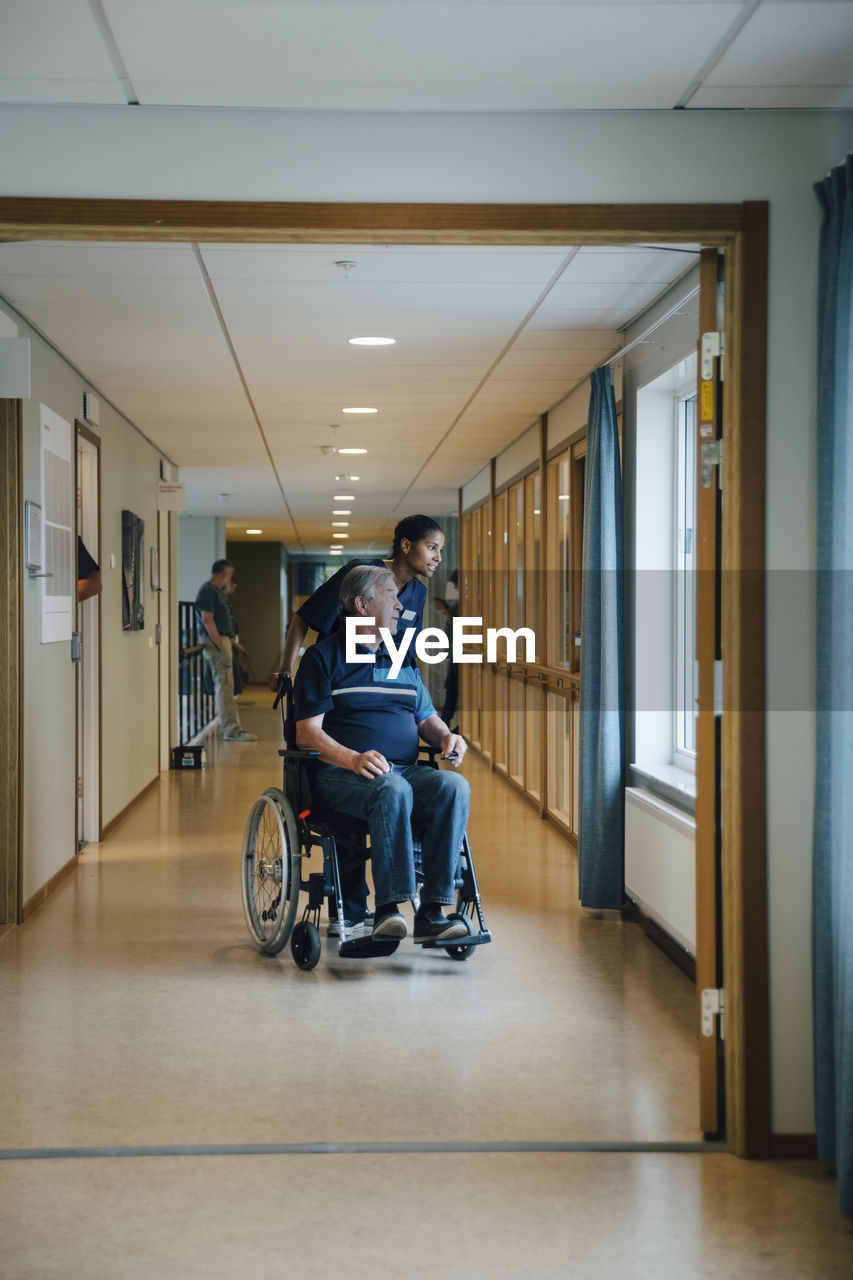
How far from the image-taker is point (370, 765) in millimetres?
4430

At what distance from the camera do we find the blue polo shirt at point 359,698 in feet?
15.3

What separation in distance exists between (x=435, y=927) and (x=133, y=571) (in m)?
4.57

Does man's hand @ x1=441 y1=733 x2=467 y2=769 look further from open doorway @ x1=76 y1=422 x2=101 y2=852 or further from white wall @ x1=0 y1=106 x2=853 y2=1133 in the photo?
open doorway @ x1=76 y1=422 x2=101 y2=852

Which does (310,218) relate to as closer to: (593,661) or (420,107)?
(420,107)

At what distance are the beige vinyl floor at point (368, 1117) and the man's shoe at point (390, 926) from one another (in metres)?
0.22

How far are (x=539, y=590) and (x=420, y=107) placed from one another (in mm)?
5741

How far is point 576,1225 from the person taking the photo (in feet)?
8.89

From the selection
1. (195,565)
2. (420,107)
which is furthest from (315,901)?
(195,565)

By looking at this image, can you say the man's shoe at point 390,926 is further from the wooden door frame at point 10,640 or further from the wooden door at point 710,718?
the wooden door frame at point 10,640

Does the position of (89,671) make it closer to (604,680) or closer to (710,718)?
(604,680)

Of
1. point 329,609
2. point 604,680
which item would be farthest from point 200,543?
point 329,609

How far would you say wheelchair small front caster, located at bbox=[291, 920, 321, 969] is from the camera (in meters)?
4.60

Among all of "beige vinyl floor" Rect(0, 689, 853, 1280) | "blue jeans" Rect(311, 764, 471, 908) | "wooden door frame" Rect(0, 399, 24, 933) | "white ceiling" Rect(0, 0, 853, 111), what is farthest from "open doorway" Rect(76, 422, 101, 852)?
"white ceiling" Rect(0, 0, 853, 111)

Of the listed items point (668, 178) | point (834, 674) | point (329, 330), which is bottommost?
point (834, 674)
